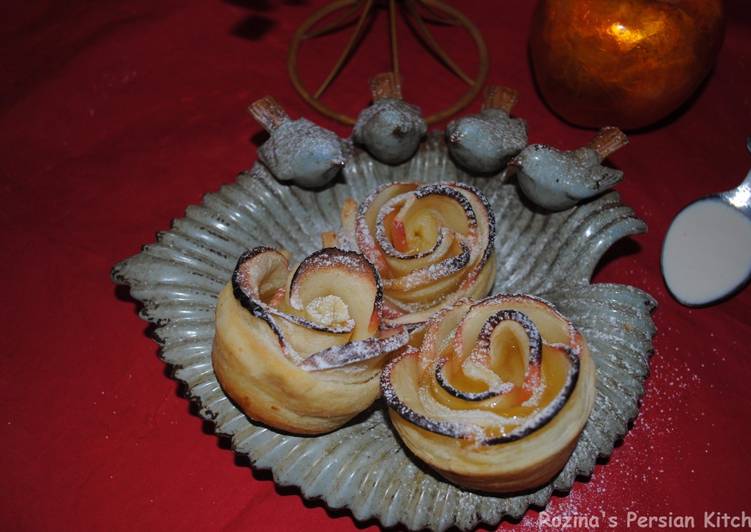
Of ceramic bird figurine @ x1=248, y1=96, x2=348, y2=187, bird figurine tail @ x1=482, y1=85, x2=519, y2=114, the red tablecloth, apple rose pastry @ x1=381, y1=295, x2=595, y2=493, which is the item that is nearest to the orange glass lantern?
the red tablecloth

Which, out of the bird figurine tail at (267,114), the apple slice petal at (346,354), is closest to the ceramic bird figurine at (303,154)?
the bird figurine tail at (267,114)

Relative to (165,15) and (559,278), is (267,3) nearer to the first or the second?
(165,15)

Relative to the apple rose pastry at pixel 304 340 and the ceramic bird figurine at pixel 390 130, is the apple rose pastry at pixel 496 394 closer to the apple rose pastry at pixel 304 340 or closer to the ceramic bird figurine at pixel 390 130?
the apple rose pastry at pixel 304 340

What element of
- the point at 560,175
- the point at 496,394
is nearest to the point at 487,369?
the point at 496,394

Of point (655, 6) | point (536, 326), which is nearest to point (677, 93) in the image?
point (655, 6)

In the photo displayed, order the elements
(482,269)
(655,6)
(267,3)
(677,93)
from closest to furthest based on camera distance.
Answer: (482,269) < (655,6) < (677,93) < (267,3)

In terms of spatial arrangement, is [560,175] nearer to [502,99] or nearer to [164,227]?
[502,99]
